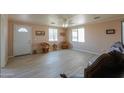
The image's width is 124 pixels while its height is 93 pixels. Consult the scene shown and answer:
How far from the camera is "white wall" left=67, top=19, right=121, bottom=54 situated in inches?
212

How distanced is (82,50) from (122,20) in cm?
332

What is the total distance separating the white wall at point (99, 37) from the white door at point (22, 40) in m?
3.45

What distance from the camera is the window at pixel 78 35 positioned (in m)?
7.86

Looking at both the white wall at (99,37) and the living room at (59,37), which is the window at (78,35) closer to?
the living room at (59,37)

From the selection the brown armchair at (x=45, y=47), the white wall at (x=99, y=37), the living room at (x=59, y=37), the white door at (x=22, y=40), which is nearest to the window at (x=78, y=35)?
the living room at (x=59, y=37)

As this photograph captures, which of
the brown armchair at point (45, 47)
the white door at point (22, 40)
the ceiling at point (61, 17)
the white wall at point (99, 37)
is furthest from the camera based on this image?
the brown armchair at point (45, 47)

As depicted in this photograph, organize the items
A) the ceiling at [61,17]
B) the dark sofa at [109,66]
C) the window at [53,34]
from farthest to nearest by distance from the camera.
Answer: the window at [53,34] < the ceiling at [61,17] < the dark sofa at [109,66]

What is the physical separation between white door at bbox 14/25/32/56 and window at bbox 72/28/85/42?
333 cm

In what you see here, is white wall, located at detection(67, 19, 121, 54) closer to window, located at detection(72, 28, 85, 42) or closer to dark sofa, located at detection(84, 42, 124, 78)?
window, located at detection(72, 28, 85, 42)

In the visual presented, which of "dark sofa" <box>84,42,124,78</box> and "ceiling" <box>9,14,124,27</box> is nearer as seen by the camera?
"dark sofa" <box>84,42,124,78</box>

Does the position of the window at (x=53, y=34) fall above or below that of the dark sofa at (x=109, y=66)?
above

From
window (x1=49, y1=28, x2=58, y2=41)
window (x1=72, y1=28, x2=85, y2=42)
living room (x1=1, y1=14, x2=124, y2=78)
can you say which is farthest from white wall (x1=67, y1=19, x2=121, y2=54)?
window (x1=49, y1=28, x2=58, y2=41)
